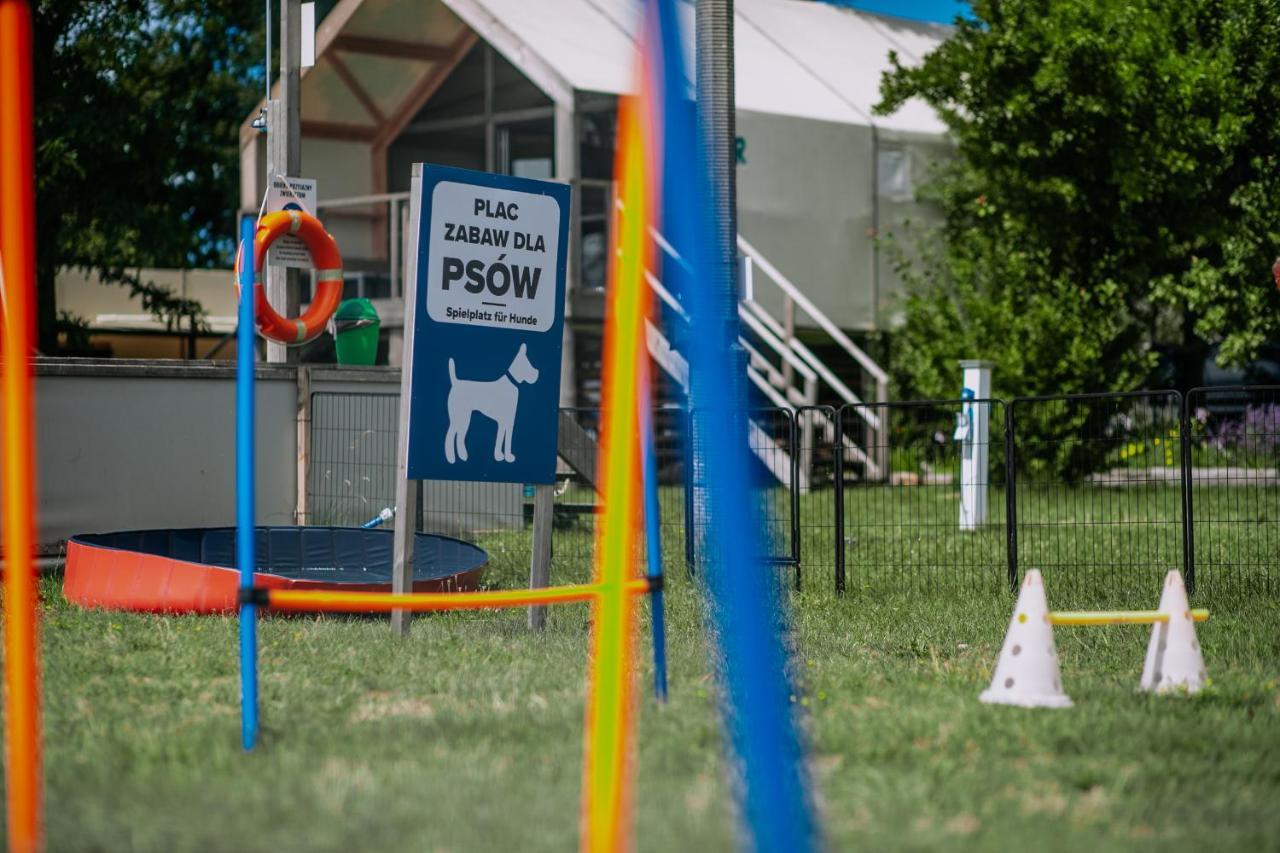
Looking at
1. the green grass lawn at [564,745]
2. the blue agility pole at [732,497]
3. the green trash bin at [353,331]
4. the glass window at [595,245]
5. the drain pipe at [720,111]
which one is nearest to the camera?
the blue agility pole at [732,497]

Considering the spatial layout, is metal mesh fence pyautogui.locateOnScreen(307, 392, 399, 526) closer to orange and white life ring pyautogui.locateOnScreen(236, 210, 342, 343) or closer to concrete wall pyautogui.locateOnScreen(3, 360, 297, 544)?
concrete wall pyautogui.locateOnScreen(3, 360, 297, 544)

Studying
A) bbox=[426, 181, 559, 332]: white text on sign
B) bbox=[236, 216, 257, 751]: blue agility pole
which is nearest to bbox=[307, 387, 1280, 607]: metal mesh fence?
bbox=[426, 181, 559, 332]: white text on sign

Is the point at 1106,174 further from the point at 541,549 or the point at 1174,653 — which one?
the point at 1174,653

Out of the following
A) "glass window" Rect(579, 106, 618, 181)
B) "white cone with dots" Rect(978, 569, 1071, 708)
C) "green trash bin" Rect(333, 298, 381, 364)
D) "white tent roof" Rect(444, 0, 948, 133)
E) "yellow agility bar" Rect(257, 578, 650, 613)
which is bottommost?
"white cone with dots" Rect(978, 569, 1071, 708)

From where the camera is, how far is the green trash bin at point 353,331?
13.8 m

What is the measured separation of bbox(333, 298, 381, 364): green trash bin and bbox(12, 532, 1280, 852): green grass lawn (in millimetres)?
5963

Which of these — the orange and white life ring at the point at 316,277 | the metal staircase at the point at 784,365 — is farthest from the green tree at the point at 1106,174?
the orange and white life ring at the point at 316,277

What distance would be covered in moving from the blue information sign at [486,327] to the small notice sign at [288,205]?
171 inches

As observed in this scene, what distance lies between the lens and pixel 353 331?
13.9m

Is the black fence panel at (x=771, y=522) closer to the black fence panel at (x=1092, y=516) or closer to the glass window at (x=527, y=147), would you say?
the black fence panel at (x=1092, y=516)

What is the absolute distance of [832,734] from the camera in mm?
5414

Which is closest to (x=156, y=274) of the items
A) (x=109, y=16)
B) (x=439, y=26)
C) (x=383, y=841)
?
(x=109, y=16)

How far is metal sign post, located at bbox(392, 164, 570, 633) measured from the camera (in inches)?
317

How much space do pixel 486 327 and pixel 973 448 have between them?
23.5 ft
